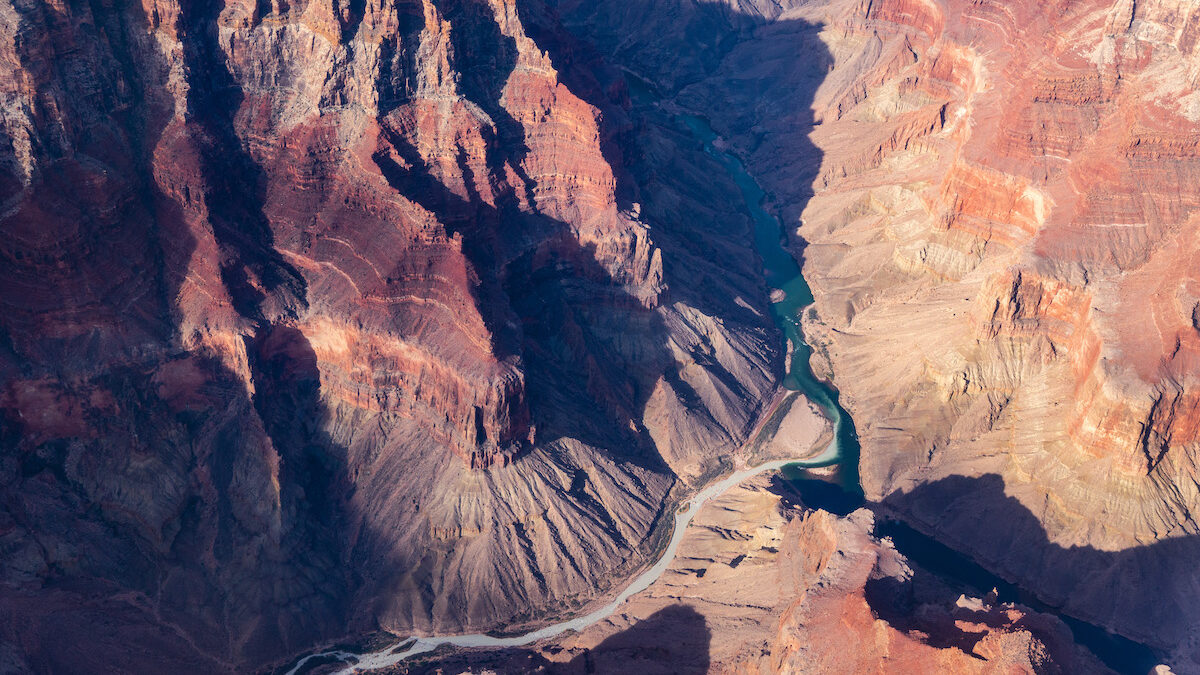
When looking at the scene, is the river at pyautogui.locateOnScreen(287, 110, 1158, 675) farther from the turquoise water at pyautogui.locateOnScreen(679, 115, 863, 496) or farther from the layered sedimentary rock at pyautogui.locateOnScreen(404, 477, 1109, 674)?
the layered sedimentary rock at pyautogui.locateOnScreen(404, 477, 1109, 674)

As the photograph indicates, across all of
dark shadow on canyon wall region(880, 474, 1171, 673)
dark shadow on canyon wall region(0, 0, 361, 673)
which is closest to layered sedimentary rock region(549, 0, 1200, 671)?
dark shadow on canyon wall region(880, 474, 1171, 673)

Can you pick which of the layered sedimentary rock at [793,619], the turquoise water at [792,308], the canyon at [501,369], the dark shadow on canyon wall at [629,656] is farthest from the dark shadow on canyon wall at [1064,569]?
the dark shadow on canyon wall at [629,656]

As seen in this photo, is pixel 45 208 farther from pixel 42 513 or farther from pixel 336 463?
pixel 336 463

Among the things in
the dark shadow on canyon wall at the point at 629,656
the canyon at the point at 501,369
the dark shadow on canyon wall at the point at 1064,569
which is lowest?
the dark shadow on canyon wall at the point at 1064,569

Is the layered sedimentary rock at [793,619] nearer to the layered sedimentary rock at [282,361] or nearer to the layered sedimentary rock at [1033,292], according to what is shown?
the layered sedimentary rock at [282,361]

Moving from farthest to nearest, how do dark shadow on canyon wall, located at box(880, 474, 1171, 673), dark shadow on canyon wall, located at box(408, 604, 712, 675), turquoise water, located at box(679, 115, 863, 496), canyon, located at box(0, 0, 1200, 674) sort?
turquoise water, located at box(679, 115, 863, 496) → dark shadow on canyon wall, located at box(880, 474, 1171, 673) → canyon, located at box(0, 0, 1200, 674) → dark shadow on canyon wall, located at box(408, 604, 712, 675)

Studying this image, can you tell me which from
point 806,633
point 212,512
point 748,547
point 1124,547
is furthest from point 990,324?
point 212,512
